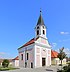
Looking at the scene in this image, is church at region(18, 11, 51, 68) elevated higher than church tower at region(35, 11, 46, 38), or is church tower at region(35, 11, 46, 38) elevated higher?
church tower at region(35, 11, 46, 38)

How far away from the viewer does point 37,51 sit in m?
52.2

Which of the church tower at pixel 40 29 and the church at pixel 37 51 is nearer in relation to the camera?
the church at pixel 37 51

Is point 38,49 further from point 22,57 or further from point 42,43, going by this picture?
point 22,57

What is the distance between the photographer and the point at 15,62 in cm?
8175

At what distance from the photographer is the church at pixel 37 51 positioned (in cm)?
5175

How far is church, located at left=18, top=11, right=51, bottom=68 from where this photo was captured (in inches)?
2037

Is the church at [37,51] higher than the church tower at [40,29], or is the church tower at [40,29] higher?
the church tower at [40,29]

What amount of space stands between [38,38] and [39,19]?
662 cm

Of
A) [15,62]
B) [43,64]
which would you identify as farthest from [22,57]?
[15,62]

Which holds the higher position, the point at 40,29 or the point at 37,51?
the point at 40,29

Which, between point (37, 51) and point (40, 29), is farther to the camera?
point (40, 29)

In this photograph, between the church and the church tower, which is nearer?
the church

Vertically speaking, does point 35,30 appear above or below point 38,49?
above

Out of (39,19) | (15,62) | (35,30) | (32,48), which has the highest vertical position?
(39,19)
